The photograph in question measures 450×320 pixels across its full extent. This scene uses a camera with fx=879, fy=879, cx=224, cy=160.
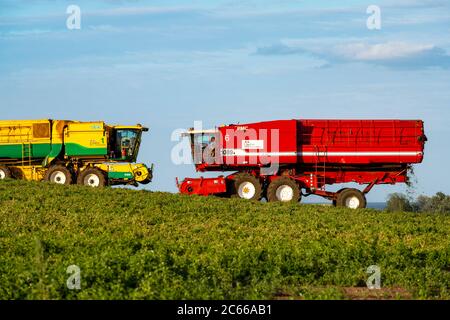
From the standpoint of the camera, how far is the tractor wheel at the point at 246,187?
1396 inches

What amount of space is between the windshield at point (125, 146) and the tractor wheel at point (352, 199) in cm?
1070

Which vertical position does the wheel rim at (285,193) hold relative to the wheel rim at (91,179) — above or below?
below

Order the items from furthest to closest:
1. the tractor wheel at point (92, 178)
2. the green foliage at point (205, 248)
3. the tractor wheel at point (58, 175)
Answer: the tractor wheel at point (58, 175), the tractor wheel at point (92, 178), the green foliage at point (205, 248)

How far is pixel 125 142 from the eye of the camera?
40.8m

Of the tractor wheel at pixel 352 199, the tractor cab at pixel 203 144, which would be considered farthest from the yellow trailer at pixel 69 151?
the tractor wheel at pixel 352 199

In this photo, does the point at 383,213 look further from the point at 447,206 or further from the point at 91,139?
the point at 447,206

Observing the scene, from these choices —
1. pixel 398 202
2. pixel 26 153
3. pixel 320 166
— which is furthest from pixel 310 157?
pixel 26 153

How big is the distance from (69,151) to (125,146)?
101 inches

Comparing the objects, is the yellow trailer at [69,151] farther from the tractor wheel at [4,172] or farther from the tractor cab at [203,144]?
the tractor cab at [203,144]

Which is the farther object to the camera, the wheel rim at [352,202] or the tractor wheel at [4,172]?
the tractor wheel at [4,172]

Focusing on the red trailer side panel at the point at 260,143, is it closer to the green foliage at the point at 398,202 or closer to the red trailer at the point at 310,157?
the red trailer at the point at 310,157

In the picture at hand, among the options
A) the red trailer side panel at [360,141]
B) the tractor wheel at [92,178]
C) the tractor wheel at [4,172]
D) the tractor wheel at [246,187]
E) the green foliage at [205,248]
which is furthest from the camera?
the tractor wheel at [4,172]
